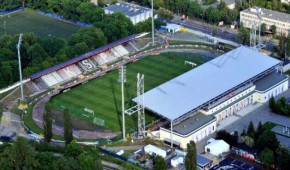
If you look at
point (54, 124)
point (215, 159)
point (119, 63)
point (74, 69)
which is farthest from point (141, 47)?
point (215, 159)

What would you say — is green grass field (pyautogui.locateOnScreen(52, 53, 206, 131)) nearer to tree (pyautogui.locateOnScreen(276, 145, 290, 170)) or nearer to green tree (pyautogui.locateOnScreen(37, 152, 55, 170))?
green tree (pyautogui.locateOnScreen(37, 152, 55, 170))

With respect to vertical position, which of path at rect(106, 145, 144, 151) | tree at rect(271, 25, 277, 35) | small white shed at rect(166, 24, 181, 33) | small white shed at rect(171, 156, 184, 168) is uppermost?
tree at rect(271, 25, 277, 35)

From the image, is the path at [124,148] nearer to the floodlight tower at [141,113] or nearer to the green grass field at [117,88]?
the floodlight tower at [141,113]

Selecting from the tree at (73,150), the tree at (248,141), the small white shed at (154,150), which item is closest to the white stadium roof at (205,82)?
the small white shed at (154,150)

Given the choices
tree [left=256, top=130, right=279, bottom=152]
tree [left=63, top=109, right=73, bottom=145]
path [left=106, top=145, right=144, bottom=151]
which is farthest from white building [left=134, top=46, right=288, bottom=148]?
tree [left=63, top=109, right=73, bottom=145]

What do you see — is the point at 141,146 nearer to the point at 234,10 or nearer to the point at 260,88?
the point at 260,88
